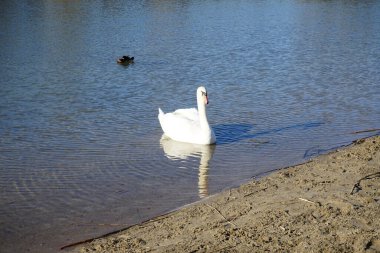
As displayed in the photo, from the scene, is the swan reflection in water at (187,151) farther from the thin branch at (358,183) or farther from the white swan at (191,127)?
the thin branch at (358,183)

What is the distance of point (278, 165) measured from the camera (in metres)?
10.3

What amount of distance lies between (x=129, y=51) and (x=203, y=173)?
15026 mm

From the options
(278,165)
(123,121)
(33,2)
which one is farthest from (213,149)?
(33,2)

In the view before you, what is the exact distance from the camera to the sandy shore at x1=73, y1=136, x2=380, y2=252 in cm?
598

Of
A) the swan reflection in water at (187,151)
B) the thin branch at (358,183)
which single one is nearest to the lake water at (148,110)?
the swan reflection in water at (187,151)

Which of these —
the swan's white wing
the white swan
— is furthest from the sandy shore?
the swan's white wing

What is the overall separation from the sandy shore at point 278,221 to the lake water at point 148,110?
2.49 feet

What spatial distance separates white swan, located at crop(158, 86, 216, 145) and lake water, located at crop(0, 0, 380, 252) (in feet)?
0.57

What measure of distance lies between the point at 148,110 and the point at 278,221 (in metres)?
8.05

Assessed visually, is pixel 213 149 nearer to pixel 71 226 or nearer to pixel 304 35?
pixel 71 226

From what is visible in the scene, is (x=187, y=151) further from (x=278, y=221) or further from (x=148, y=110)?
(x=278, y=221)

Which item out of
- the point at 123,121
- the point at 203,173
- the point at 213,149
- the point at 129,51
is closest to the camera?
the point at 203,173

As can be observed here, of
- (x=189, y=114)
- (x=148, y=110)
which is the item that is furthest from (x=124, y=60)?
(x=189, y=114)

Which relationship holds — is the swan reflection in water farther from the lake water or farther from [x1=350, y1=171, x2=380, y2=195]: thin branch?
[x1=350, y1=171, x2=380, y2=195]: thin branch
